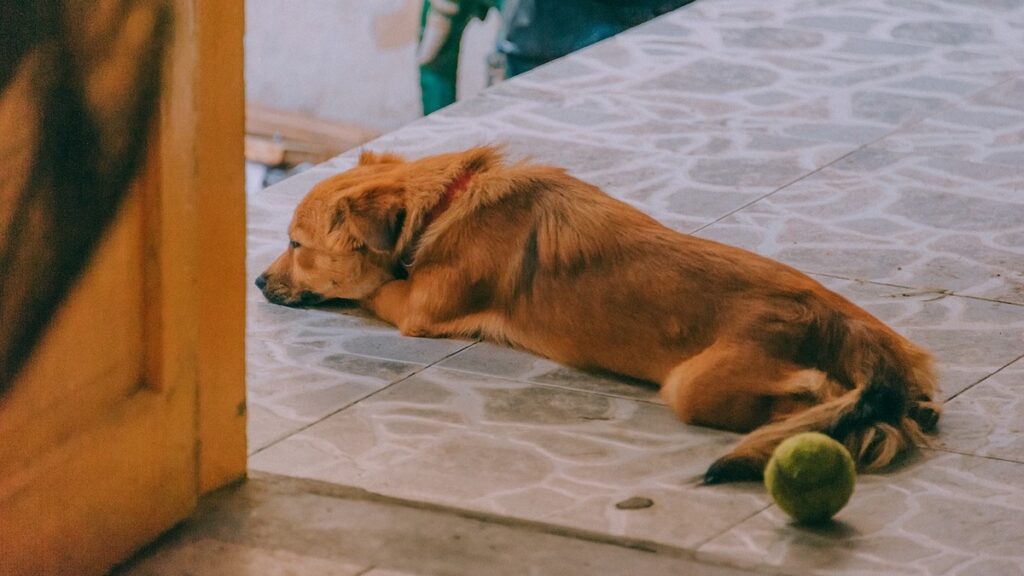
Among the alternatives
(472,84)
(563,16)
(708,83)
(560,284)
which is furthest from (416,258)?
(472,84)

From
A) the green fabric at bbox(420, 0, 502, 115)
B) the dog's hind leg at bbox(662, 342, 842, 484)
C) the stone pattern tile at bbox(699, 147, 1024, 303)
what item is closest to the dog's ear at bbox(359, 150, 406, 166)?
the stone pattern tile at bbox(699, 147, 1024, 303)

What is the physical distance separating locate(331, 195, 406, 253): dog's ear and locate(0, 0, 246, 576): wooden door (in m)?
1.17

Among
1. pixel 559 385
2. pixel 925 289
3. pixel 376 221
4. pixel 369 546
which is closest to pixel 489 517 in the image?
pixel 369 546

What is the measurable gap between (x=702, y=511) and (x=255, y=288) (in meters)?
2.28

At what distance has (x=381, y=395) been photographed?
480 centimetres

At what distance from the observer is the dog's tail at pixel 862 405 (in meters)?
4.17

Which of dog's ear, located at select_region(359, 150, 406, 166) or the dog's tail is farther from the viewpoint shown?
dog's ear, located at select_region(359, 150, 406, 166)

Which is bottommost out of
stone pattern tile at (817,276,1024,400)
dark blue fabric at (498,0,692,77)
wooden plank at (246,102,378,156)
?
wooden plank at (246,102,378,156)

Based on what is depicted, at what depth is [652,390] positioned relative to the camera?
15.8 feet

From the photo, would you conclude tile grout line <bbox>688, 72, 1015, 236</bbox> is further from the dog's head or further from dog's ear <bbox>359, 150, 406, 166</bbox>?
the dog's head

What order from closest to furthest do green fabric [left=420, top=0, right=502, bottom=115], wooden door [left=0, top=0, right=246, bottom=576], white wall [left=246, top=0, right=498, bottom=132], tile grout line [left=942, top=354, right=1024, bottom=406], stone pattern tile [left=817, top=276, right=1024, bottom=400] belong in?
wooden door [left=0, top=0, right=246, bottom=576] < tile grout line [left=942, top=354, right=1024, bottom=406] < stone pattern tile [left=817, top=276, right=1024, bottom=400] < green fabric [left=420, top=0, right=502, bottom=115] < white wall [left=246, top=0, right=498, bottom=132]

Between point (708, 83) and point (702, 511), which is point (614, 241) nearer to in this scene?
point (702, 511)

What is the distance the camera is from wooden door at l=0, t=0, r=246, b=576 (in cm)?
341

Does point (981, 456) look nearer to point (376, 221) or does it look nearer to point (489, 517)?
point (489, 517)
